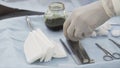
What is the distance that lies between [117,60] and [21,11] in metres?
0.48

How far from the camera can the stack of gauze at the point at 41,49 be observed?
1.91ft

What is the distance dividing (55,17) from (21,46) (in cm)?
14

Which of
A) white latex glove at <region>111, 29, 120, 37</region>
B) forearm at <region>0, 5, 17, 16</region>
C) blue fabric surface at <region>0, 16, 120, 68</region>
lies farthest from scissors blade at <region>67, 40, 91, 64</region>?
forearm at <region>0, 5, 17, 16</region>

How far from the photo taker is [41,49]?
0.59 meters

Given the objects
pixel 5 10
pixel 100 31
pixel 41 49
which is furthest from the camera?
pixel 5 10

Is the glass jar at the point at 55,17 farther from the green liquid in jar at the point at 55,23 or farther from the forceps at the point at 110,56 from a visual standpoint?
the forceps at the point at 110,56

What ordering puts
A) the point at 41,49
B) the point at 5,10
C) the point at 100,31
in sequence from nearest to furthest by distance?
the point at 41,49 → the point at 100,31 → the point at 5,10

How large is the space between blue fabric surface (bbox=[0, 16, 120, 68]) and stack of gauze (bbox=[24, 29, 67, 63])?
1 centimetres

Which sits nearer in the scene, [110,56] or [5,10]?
[110,56]

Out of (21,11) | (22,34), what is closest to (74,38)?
(22,34)

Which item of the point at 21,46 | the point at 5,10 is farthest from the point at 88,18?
the point at 5,10

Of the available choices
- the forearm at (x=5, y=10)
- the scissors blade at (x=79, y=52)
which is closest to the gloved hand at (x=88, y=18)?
the scissors blade at (x=79, y=52)

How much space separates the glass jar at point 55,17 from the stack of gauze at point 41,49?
0.08 m

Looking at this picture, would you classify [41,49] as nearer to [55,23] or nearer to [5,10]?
[55,23]
